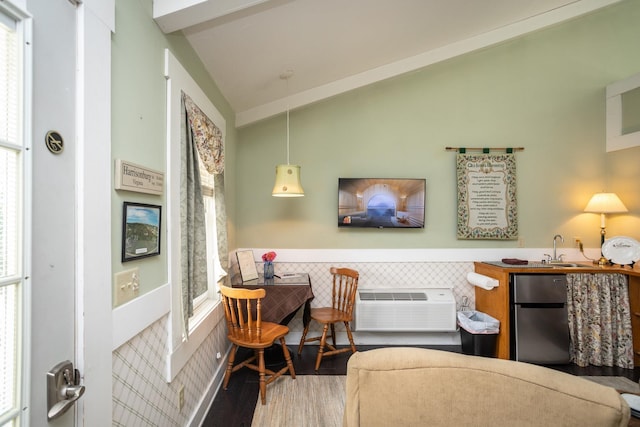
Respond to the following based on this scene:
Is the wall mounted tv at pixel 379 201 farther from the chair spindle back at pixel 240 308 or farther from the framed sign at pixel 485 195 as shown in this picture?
the chair spindle back at pixel 240 308

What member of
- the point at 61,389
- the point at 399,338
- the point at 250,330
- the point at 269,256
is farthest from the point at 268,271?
the point at 61,389

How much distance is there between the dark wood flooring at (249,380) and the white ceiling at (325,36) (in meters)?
2.57

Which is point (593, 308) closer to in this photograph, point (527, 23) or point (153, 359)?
point (527, 23)

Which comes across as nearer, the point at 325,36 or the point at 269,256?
the point at 325,36

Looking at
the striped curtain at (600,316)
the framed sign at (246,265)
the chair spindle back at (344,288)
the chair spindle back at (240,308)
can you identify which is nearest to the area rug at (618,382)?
the striped curtain at (600,316)

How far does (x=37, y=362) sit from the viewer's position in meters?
0.82

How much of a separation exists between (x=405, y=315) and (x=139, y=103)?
3040mm

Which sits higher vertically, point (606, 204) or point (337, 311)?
point (606, 204)

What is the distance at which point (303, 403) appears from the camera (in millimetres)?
2303

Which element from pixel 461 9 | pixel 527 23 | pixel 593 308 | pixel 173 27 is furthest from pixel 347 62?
pixel 593 308

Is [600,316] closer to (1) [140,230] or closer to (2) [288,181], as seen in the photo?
(2) [288,181]

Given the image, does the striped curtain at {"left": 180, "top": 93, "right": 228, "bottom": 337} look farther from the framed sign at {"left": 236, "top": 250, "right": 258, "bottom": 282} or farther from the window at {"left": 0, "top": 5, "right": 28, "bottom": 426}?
the window at {"left": 0, "top": 5, "right": 28, "bottom": 426}

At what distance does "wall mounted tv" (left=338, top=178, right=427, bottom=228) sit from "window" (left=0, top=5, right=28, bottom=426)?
277 centimetres

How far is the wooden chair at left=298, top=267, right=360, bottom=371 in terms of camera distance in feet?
9.32
